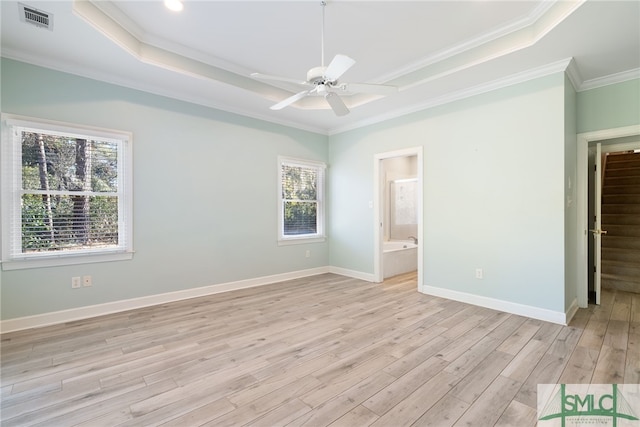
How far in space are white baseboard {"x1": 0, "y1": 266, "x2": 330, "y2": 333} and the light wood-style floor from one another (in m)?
0.13

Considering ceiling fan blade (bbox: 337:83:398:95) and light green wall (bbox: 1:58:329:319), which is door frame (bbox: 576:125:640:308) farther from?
light green wall (bbox: 1:58:329:319)

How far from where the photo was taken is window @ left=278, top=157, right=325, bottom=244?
5.21 meters

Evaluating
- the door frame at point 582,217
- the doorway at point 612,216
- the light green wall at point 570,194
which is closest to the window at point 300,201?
the light green wall at point 570,194

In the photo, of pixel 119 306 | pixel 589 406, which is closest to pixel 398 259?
pixel 589 406

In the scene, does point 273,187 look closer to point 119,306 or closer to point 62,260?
point 119,306

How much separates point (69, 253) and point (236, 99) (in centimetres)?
278

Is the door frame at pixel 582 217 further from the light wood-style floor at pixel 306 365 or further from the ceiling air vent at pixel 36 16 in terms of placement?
the ceiling air vent at pixel 36 16

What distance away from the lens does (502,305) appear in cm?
355

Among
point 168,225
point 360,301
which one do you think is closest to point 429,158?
point 360,301

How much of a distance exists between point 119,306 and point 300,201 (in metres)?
3.16

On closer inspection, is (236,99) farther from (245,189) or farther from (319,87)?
(319,87)

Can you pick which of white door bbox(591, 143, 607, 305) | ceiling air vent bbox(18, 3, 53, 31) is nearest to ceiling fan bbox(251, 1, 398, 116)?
ceiling air vent bbox(18, 3, 53, 31)

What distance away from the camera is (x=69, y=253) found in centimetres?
319

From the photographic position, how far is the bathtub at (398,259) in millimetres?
5266
